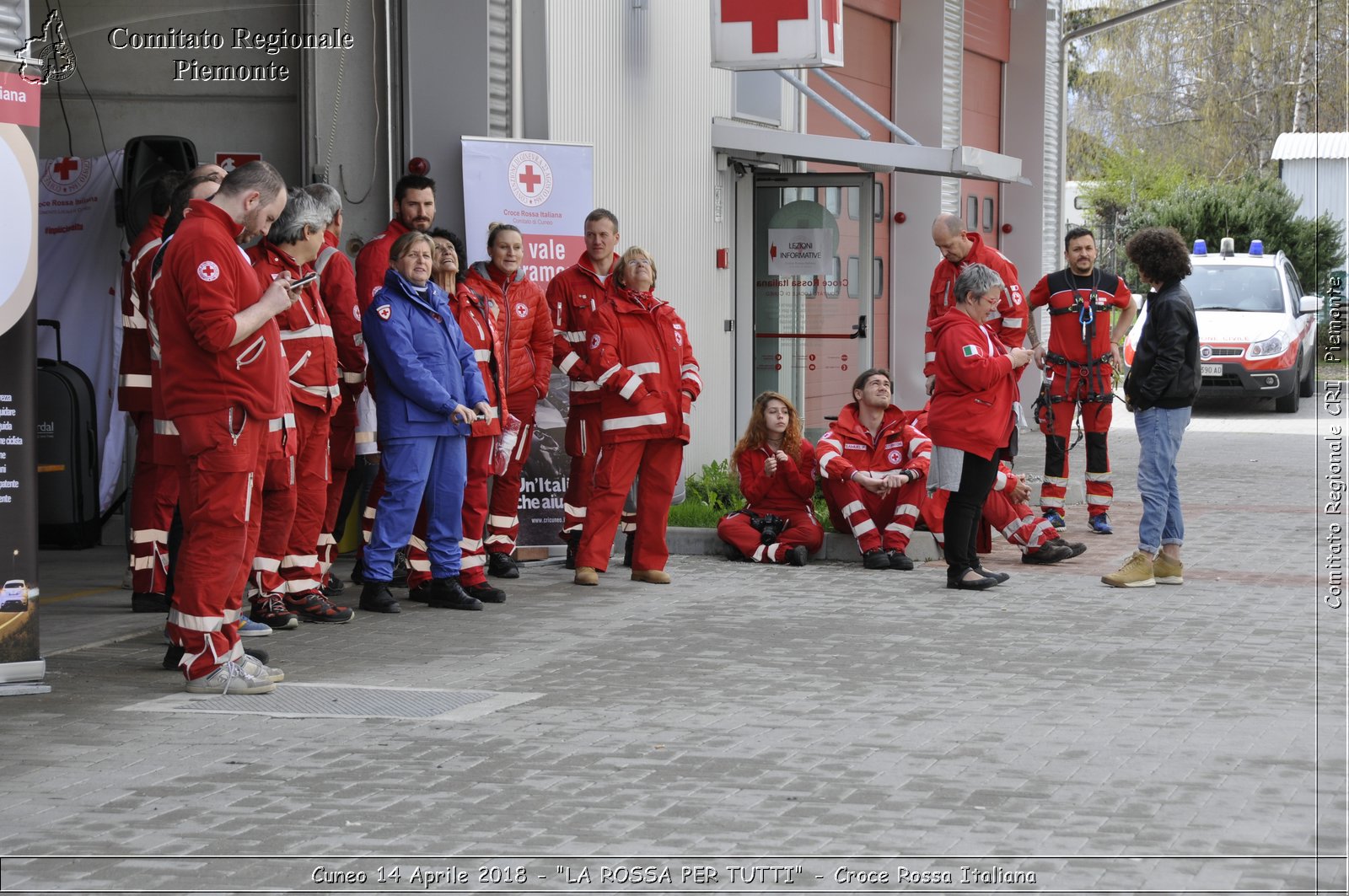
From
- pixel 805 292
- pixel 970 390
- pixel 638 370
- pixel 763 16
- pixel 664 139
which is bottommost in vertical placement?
pixel 970 390

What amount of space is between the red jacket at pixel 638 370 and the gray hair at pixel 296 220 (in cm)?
222

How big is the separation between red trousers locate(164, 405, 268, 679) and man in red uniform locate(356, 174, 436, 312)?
250 cm

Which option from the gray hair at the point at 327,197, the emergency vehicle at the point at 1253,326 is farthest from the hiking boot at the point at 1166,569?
the emergency vehicle at the point at 1253,326

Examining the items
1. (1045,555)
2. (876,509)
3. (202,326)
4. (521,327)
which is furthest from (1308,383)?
(202,326)

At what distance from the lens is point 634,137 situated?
44.6 ft

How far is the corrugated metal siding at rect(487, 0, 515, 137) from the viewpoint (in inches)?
458

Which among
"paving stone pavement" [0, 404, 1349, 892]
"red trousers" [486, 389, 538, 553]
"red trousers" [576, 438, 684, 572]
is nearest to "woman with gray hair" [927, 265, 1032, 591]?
"paving stone pavement" [0, 404, 1349, 892]

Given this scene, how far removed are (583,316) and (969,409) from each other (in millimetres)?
2354

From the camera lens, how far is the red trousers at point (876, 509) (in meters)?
11.0

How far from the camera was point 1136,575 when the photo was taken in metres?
9.96

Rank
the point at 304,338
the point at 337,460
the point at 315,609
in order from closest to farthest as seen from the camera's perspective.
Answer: the point at 304,338
the point at 315,609
the point at 337,460

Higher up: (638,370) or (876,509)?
(638,370)

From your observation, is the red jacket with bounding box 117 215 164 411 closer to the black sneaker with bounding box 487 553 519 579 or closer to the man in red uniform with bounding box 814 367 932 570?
the black sneaker with bounding box 487 553 519 579

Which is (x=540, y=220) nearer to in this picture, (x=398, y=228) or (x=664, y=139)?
(x=398, y=228)
